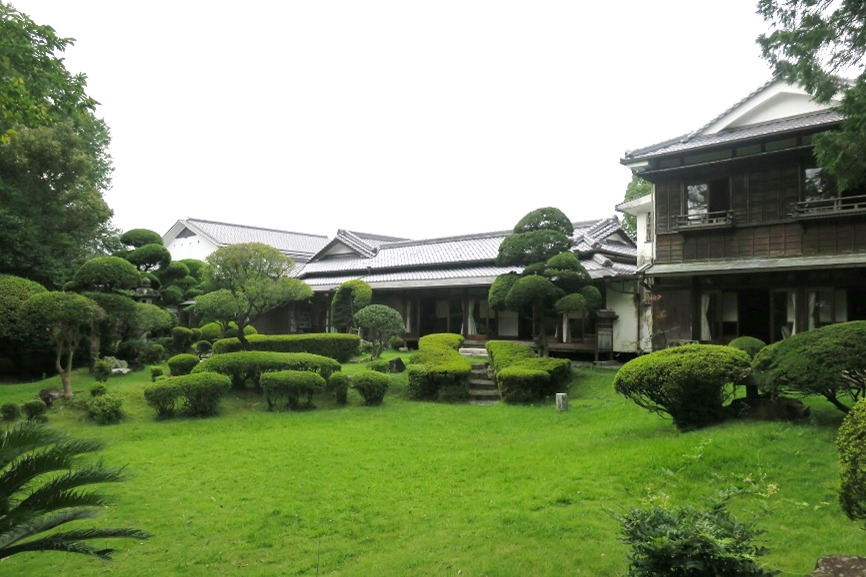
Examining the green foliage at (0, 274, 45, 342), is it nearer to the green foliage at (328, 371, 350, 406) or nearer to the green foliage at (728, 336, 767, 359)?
the green foliage at (328, 371, 350, 406)

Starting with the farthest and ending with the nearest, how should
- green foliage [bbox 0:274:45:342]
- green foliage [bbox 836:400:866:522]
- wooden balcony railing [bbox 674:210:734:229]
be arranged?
1. green foliage [bbox 0:274:45:342]
2. wooden balcony railing [bbox 674:210:734:229]
3. green foliage [bbox 836:400:866:522]

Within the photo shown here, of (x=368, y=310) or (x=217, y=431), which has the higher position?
(x=368, y=310)

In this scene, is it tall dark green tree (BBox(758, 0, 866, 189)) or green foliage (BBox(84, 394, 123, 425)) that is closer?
tall dark green tree (BBox(758, 0, 866, 189))

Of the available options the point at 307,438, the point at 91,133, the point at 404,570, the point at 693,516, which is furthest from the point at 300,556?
the point at 91,133

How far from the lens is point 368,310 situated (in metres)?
16.8

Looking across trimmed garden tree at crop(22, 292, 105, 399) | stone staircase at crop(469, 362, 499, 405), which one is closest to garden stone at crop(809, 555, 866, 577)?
stone staircase at crop(469, 362, 499, 405)

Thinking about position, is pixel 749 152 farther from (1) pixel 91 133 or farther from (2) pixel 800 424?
(1) pixel 91 133

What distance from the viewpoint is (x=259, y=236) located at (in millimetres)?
41125

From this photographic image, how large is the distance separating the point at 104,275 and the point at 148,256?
592 centimetres

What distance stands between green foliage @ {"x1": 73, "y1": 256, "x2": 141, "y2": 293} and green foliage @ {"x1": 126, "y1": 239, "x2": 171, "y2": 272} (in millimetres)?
5198

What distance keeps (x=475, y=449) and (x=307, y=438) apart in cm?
317

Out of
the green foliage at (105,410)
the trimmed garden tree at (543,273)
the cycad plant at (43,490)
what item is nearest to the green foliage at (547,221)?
the trimmed garden tree at (543,273)

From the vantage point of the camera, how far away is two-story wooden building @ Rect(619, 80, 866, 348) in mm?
13461

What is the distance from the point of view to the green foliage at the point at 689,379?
331 inches
